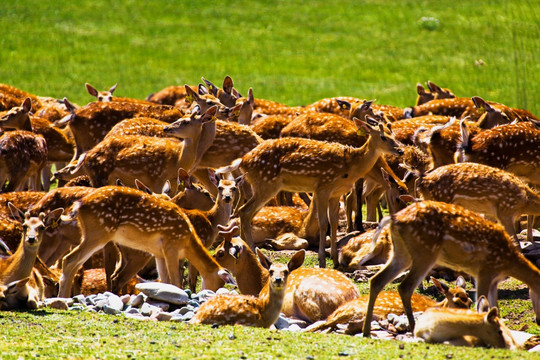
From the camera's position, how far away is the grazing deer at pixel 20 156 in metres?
13.6

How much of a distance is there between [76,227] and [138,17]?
1080 inches

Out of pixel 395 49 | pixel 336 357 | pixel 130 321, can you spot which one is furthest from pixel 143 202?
pixel 395 49

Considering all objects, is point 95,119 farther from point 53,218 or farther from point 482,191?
point 482,191

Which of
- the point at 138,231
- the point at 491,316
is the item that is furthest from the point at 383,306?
the point at 138,231

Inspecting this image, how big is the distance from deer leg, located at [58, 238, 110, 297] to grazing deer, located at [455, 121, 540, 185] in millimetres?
4530

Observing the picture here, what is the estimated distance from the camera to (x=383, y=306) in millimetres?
A: 9352

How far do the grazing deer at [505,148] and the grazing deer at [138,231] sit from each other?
3664 millimetres

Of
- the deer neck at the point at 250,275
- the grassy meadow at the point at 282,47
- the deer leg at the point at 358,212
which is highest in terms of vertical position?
the deer neck at the point at 250,275

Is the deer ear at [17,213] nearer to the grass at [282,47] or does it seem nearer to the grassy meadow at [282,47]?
the grassy meadow at [282,47]

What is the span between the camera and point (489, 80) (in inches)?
1153

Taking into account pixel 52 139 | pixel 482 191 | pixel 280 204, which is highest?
pixel 482 191

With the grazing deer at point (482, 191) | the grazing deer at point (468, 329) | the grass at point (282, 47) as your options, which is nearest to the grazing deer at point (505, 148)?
the grazing deer at point (482, 191)

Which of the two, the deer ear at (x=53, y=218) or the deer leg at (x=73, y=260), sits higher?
the deer ear at (x=53, y=218)

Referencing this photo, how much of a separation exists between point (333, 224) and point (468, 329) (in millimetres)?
4354
